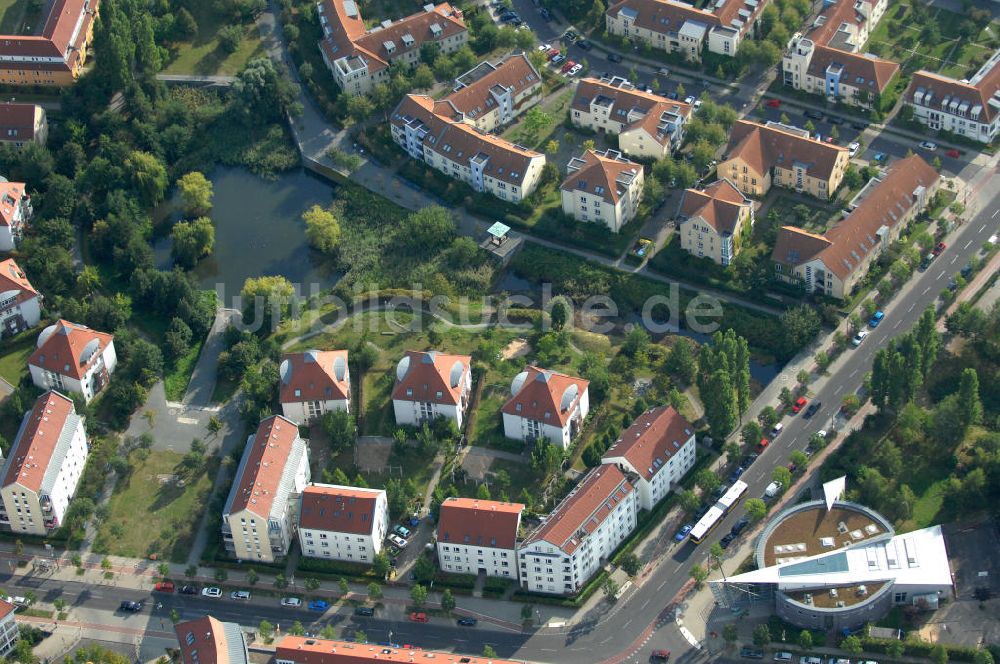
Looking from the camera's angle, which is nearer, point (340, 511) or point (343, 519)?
point (343, 519)

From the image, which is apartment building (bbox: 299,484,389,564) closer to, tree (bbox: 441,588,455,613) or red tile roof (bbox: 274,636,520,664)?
tree (bbox: 441,588,455,613)

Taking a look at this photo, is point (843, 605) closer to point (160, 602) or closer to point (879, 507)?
point (879, 507)

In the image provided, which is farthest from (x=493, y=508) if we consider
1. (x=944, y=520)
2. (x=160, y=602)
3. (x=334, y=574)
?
(x=944, y=520)

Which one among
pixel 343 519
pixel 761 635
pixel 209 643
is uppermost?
pixel 761 635

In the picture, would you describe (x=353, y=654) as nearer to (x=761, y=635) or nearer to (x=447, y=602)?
(x=447, y=602)

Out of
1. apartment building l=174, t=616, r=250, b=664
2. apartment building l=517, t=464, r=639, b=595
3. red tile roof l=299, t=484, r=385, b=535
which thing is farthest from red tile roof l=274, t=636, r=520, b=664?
red tile roof l=299, t=484, r=385, b=535

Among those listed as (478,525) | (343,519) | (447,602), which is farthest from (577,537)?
(343,519)
